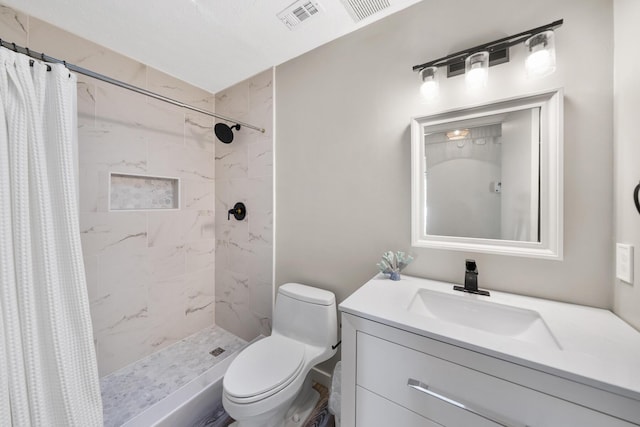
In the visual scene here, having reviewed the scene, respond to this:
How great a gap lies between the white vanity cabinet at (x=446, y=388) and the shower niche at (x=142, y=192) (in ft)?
5.93

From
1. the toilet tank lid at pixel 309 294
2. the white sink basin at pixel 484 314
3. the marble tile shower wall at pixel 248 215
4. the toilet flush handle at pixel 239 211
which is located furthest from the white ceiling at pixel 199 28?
the toilet tank lid at pixel 309 294

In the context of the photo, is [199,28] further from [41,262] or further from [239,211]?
[41,262]

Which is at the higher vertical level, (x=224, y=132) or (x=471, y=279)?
(x=224, y=132)

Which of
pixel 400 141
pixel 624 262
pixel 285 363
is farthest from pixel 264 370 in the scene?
pixel 624 262

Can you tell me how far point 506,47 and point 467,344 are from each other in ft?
3.94

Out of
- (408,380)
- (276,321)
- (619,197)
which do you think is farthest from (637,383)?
(276,321)

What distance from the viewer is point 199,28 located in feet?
4.50

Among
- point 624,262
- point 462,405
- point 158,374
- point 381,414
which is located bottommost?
point 158,374

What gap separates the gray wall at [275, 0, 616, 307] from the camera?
2.81ft

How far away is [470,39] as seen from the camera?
106cm

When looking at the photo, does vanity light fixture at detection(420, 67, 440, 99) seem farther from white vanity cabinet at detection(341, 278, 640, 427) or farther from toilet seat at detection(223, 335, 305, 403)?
toilet seat at detection(223, 335, 305, 403)

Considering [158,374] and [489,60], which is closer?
[489,60]

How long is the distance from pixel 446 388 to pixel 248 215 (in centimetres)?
167

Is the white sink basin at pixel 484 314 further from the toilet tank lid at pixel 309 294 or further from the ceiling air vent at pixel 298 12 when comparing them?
the ceiling air vent at pixel 298 12
